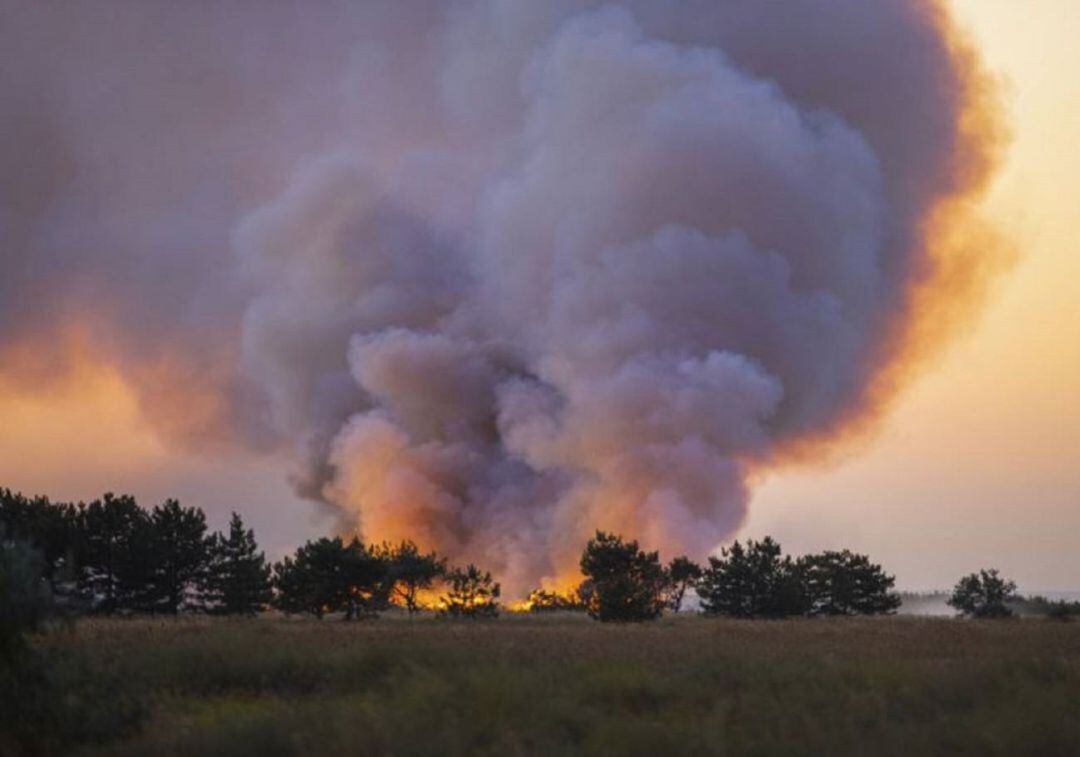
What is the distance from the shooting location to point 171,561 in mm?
47312

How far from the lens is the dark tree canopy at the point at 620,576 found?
4481 centimetres

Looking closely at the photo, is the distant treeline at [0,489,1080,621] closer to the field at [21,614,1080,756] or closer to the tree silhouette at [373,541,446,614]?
the tree silhouette at [373,541,446,614]

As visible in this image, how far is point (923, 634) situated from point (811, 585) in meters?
22.6

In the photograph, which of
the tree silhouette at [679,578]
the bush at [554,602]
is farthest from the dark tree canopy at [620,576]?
the bush at [554,602]

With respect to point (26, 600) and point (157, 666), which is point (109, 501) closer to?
point (157, 666)

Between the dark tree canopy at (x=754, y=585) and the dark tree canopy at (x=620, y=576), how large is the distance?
3.00 metres

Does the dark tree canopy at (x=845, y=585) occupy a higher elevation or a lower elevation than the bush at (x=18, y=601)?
higher

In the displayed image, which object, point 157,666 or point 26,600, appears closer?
point 26,600

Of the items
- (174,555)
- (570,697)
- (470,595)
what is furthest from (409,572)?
(570,697)

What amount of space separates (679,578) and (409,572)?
52.8 ft

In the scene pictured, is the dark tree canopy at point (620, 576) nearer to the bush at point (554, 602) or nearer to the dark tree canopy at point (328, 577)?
the dark tree canopy at point (328, 577)

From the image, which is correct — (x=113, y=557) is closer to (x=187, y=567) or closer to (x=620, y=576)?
(x=187, y=567)

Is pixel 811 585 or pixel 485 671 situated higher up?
pixel 811 585

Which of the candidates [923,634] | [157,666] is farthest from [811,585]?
[157,666]
